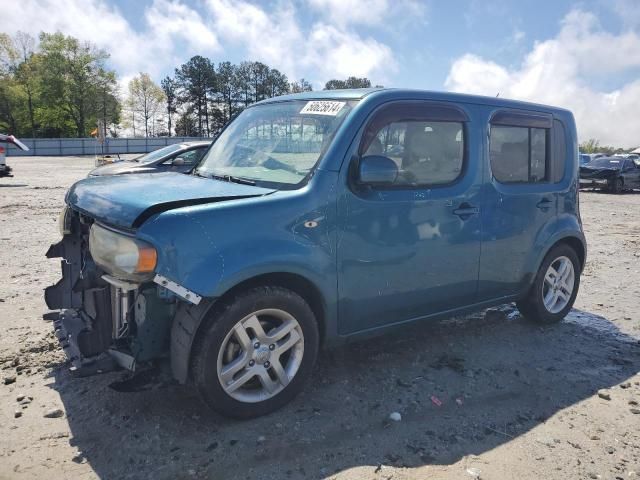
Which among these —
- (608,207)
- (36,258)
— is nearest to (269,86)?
(608,207)

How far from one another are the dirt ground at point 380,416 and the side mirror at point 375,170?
4.81ft

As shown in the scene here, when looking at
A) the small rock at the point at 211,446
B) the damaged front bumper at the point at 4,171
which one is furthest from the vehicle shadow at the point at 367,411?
the damaged front bumper at the point at 4,171

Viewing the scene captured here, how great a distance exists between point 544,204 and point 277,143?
2.51m

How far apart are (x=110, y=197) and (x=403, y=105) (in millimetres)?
2055

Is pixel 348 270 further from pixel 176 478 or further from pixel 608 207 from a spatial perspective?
pixel 608 207

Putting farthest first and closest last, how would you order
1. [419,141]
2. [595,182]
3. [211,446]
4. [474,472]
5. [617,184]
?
1. [595,182]
2. [617,184]
3. [419,141]
4. [211,446]
5. [474,472]

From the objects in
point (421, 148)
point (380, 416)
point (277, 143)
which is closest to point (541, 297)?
point (421, 148)

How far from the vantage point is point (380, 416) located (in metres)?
3.31

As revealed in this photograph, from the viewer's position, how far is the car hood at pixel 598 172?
2041 centimetres

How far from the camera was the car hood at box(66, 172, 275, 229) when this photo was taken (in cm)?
288

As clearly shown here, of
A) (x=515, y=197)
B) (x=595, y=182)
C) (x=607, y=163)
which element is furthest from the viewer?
(x=607, y=163)

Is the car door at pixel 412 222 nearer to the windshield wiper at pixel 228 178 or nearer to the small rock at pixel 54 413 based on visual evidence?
the windshield wiper at pixel 228 178

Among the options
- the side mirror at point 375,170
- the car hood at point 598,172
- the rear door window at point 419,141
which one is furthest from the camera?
the car hood at point 598,172

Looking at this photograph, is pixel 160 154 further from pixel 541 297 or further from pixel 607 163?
pixel 607 163
